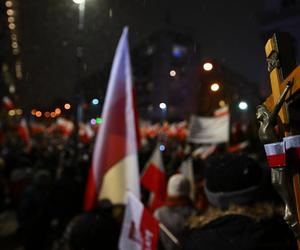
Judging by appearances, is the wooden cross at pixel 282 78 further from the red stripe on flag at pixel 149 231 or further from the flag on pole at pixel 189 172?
the flag on pole at pixel 189 172

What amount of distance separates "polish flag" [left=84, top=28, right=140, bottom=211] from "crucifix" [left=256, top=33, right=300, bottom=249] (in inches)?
104

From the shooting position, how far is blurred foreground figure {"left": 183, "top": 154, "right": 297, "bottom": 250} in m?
1.89

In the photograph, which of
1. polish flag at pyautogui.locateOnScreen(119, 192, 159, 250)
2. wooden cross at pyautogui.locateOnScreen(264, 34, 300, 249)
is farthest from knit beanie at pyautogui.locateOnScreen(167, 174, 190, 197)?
wooden cross at pyautogui.locateOnScreen(264, 34, 300, 249)

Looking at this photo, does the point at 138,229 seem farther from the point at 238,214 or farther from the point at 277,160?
the point at 277,160

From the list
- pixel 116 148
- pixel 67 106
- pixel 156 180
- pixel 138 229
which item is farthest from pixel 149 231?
pixel 67 106

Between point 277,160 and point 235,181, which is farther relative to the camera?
point 235,181

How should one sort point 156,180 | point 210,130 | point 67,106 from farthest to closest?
point 67,106 < point 210,130 < point 156,180

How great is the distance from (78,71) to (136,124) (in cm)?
536

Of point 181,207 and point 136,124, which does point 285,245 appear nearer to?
point 181,207

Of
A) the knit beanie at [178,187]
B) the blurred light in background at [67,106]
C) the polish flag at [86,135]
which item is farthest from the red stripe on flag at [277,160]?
the polish flag at [86,135]

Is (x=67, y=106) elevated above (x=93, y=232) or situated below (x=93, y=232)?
above

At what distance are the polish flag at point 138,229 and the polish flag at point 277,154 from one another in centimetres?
134

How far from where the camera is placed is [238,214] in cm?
205

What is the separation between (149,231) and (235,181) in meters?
0.65
